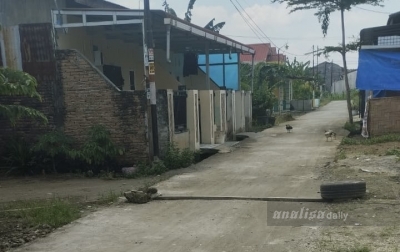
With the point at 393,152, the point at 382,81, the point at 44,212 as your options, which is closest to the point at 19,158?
the point at 44,212

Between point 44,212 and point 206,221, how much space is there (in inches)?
98.3

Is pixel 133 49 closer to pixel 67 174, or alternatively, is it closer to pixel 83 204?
pixel 67 174

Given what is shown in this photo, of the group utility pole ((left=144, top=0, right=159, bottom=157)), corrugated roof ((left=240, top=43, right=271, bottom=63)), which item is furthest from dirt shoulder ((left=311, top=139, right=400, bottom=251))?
corrugated roof ((left=240, top=43, right=271, bottom=63))

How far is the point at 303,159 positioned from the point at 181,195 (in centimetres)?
447

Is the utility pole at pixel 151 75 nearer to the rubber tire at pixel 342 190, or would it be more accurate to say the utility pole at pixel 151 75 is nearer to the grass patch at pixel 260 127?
the rubber tire at pixel 342 190

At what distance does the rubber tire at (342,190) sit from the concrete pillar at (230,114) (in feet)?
30.4

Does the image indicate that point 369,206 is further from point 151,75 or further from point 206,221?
point 151,75

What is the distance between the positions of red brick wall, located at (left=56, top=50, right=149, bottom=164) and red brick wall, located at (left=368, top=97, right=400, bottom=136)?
25.1 feet

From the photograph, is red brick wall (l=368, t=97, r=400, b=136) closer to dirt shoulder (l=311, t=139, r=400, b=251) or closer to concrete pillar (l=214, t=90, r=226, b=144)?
dirt shoulder (l=311, t=139, r=400, b=251)

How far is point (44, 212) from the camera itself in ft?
20.8

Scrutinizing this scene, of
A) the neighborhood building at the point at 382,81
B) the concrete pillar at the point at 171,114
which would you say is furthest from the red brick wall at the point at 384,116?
the concrete pillar at the point at 171,114

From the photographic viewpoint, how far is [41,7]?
1152cm

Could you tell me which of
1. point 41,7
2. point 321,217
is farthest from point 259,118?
point 321,217

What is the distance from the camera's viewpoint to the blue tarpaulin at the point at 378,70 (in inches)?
553
